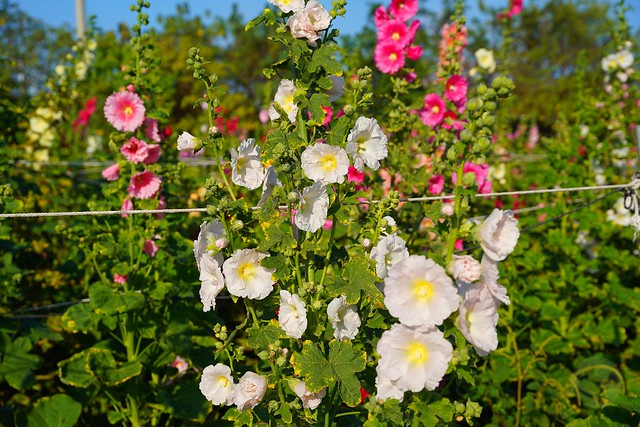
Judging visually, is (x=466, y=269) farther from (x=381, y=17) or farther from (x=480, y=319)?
(x=381, y=17)

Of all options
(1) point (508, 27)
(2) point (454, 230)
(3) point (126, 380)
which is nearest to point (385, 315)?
(2) point (454, 230)

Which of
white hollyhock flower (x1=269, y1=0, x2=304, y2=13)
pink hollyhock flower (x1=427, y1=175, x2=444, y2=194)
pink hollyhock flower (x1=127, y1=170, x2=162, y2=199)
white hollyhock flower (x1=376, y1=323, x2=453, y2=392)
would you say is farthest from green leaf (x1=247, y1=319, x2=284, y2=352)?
pink hollyhock flower (x1=427, y1=175, x2=444, y2=194)

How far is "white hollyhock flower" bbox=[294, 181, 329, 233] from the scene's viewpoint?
5.22 ft

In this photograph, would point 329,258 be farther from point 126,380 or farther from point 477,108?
point 126,380

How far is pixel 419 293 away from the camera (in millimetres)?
1395

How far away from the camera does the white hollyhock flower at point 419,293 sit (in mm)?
A: 1366

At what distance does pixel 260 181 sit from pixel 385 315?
0.48 metres

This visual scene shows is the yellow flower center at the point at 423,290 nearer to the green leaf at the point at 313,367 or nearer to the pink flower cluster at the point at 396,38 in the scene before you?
the green leaf at the point at 313,367

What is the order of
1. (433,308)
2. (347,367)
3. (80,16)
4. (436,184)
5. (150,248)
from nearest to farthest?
(433,308)
(347,367)
(150,248)
(436,184)
(80,16)

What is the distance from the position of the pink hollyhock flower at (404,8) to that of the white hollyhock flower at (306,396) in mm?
1936

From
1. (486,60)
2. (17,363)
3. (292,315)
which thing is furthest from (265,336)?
(486,60)

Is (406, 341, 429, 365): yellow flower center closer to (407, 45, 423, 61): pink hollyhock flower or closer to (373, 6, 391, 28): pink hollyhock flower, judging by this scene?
(407, 45, 423, 61): pink hollyhock flower

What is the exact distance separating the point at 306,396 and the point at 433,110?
5.67 feet

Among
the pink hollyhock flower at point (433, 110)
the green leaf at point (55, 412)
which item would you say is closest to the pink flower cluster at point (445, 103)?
the pink hollyhock flower at point (433, 110)
